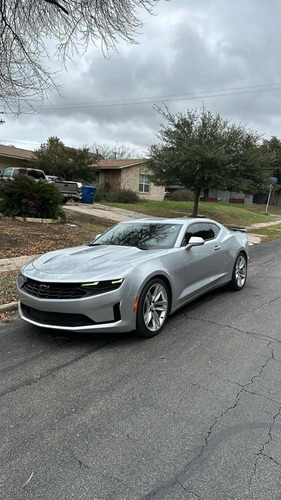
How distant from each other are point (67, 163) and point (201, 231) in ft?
82.9

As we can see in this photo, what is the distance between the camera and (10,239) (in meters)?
9.43

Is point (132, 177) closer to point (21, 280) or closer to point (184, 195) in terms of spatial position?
point (184, 195)

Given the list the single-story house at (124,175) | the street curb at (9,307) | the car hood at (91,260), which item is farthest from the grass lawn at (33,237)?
the single-story house at (124,175)

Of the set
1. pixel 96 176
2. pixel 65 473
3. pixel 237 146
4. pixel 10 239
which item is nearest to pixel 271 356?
pixel 65 473

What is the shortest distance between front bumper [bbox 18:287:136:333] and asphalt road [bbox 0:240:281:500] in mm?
271

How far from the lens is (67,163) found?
28.7m

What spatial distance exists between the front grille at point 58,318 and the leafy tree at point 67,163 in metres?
25.7

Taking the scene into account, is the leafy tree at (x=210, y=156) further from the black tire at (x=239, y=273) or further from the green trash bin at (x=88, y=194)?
the black tire at (x=239, y=273)

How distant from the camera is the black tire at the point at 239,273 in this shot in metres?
6.09

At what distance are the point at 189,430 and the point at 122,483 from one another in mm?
669

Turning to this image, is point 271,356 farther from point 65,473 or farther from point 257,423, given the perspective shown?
point 65,473

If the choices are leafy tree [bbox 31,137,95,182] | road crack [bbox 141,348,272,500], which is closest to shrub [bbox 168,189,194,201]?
leafy tree [bbox 31,137,95,182]

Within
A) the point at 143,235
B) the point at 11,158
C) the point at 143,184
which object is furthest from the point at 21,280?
the point at 11,158

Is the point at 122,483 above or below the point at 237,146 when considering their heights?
below
